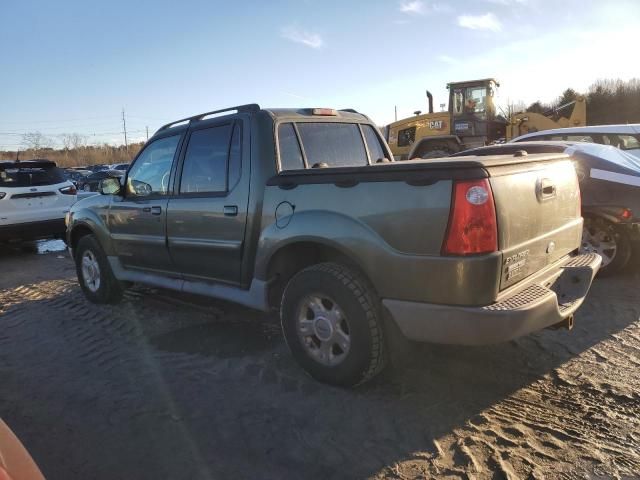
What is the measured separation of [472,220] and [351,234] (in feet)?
2.47

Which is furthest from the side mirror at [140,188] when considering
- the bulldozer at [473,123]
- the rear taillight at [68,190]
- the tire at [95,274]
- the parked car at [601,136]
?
the bulldozer at [473,123]

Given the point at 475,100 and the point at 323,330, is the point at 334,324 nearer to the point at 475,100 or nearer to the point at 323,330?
the point at 323,330

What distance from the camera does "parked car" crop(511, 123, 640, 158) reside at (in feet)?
25.0

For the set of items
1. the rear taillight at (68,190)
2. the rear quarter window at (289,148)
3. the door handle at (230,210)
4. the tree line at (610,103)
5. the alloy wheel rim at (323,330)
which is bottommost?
the alloy wheel rim at (323,330)

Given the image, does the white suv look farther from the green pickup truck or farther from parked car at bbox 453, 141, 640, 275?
parked car at bbox 453, 141, 640, 275

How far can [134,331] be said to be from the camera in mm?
4812

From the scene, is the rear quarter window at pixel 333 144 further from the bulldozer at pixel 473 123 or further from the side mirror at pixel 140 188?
the bulldozer at pixel 473 123

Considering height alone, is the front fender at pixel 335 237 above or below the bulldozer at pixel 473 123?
below

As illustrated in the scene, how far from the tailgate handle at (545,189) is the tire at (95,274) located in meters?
4.40

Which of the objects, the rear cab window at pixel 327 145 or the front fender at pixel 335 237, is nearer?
the front fender at pixel 335 237

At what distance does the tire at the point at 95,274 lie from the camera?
563cm

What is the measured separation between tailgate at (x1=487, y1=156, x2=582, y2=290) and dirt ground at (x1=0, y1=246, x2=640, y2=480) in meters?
0.82

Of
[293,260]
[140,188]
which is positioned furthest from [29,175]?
[293,260]

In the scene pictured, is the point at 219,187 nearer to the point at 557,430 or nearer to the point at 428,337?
the point at 428,337
